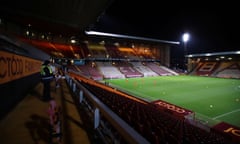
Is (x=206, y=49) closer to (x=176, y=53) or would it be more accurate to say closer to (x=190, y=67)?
(x=190, y=67)

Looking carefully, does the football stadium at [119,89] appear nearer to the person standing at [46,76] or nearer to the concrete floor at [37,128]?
the concrete floor at [37,128]

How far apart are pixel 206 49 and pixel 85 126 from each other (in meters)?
42.4

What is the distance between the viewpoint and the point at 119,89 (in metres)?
17.4

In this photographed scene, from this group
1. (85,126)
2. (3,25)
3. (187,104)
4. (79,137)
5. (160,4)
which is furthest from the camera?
(160,4)

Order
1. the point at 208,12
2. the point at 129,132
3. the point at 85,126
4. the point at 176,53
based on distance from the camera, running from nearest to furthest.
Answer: the point at 129,132 < the point at 85,126 < the point at 208,12 < the point at 176,53

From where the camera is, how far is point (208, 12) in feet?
91.8

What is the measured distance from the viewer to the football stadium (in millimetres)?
3258

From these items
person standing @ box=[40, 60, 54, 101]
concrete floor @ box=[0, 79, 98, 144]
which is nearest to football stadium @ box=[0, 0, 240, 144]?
concrete floor @ box=[0, 79, 98, 144]

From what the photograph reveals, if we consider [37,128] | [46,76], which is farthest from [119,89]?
[37,128]

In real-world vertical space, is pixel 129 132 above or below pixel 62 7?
below

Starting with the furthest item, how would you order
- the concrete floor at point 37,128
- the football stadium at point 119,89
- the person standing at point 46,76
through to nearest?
the person standing at point 46,76
the football stadium at point 119,89
the concrete floor at point 37,128

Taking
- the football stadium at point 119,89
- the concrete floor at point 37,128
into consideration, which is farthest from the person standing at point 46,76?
the concrete floor at point 37,128

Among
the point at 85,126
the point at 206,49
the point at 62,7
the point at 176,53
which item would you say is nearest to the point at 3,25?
the point at 62,7

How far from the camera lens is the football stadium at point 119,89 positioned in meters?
3.26
